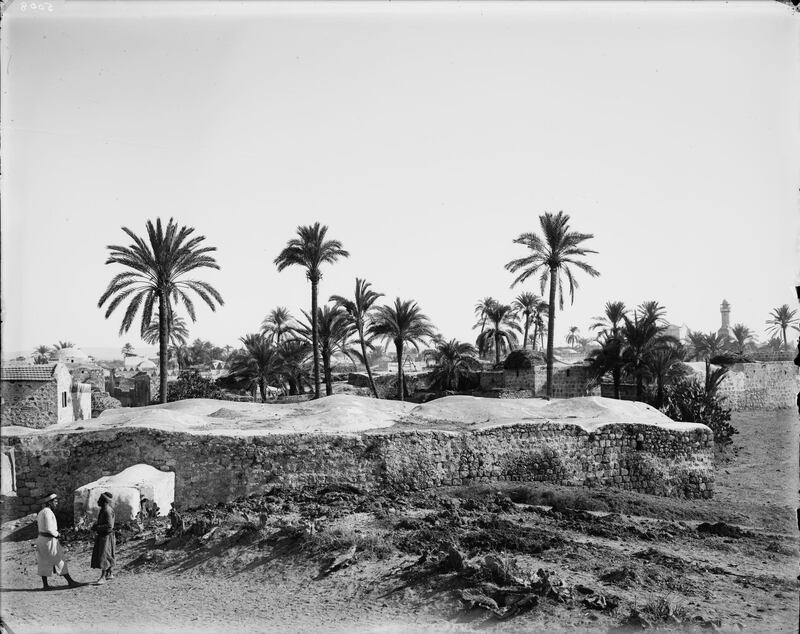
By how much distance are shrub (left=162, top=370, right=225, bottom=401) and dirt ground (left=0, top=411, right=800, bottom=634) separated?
17.5 meters

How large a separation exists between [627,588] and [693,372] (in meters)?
27.2

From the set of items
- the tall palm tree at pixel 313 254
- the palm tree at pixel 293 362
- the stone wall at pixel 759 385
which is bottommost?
the stone wall at pixel 759 385

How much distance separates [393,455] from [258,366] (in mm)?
17343

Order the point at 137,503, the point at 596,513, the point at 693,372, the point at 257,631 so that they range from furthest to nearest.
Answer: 1. the point at 693,372
2. the point at 596,513
3. the point at 137,503
4. the point at 257,631

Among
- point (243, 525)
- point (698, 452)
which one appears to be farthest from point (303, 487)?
point (698, 452)

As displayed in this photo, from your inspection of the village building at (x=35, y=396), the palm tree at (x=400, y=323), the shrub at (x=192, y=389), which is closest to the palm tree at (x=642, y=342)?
the palm tree at (x=400, y=323)

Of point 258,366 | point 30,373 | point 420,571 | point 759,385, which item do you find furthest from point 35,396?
point 759,385

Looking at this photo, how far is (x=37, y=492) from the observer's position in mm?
11297

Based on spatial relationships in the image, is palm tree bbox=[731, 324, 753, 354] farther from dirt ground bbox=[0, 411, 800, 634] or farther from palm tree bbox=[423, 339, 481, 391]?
dirt ground bbox=[0, 411, 800, 634]

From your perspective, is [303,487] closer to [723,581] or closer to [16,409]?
[723,581]

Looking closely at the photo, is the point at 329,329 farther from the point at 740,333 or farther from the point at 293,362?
the point at 740,333

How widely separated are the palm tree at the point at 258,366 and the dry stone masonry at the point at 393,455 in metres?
13.4

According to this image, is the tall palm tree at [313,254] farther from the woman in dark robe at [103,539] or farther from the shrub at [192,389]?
the woman in dark robe at [103,539]

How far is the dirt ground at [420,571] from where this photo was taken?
21.3 feet
